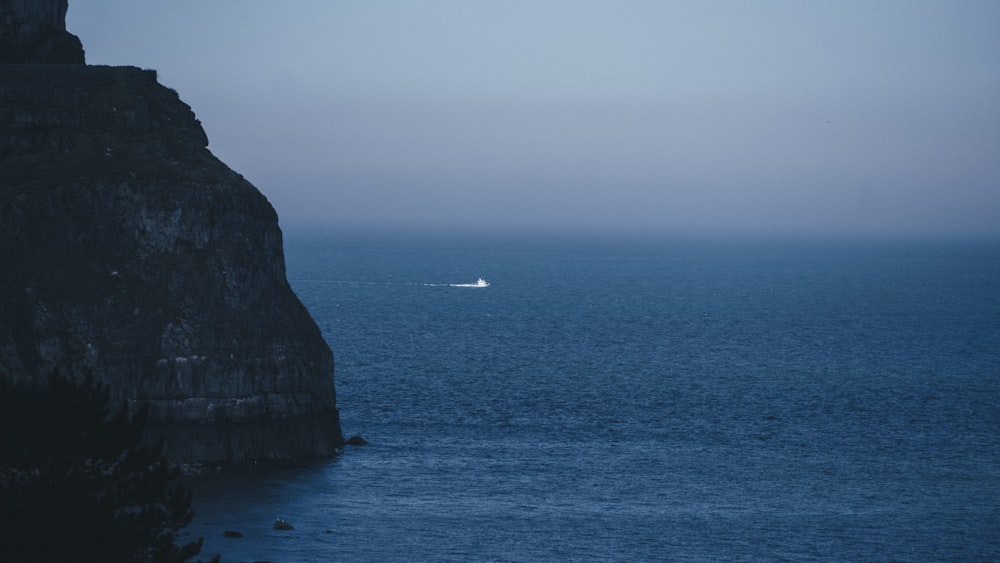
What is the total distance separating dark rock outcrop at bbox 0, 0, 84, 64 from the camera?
104 metres

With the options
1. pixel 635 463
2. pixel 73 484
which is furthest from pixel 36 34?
pixel 73 484

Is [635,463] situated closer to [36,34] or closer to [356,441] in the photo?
[356,441]

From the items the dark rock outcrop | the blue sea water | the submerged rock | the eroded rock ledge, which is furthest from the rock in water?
the dark rock outcrop

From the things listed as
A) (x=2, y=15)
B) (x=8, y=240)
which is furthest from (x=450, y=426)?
(x=2, y=15)

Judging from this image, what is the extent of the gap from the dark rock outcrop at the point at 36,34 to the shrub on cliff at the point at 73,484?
62.9 meters

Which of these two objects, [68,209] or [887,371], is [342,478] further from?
[887,371]

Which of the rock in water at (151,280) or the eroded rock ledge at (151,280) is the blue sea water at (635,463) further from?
the eroded rock ledge at (151,280)

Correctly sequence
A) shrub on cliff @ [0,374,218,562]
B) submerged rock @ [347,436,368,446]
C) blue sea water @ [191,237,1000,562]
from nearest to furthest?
1. shrub on cliff @ [0,374,218,562]
2. blue sea water @ [191,237,1000,562]
3. submerged rock @ [347,436,368,446]

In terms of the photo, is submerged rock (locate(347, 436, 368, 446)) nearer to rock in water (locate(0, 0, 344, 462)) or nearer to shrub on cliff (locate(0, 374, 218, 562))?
rock in water (locate(0, 0, 344, 462))

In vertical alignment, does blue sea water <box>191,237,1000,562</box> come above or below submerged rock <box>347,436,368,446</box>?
below

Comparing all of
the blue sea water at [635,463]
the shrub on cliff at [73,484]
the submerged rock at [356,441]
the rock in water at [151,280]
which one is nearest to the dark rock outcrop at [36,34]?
the rock in water at [151,280]

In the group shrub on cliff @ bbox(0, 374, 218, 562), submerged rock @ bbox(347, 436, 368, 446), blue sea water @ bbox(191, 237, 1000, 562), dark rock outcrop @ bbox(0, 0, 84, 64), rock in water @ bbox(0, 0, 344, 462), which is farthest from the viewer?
dark rock outcrop @ bbox(0, 0, 84, 64)

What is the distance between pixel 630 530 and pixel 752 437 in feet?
95.2

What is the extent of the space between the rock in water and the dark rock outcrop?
10728mm
